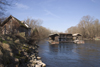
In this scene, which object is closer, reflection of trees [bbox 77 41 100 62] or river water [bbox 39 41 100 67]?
river water [bbox 39 41 100 67]

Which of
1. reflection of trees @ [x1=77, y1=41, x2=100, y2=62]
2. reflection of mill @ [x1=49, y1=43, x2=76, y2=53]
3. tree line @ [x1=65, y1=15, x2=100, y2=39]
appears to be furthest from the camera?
tree line @ [x1=65, y1=15, x2=100, y2=39]

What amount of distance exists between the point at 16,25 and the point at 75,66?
56.6 feet

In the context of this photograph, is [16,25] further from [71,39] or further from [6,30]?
[71,39]

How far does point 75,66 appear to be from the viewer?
31.4 feet

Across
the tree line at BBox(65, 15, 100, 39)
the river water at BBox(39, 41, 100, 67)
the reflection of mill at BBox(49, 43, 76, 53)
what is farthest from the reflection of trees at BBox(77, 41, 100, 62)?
the tree line at BBox(65, 15, 100, 39)

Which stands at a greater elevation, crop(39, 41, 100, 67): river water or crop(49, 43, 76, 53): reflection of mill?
crop(49, 43, 76, 53): reflection of mill

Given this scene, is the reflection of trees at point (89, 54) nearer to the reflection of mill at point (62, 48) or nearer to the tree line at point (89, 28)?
the reflection of mill at point (62, 48)

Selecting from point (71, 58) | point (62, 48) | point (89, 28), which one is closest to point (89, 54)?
point (71, 58)

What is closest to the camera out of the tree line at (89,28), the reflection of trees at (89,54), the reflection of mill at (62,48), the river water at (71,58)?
the river water at (71,58)

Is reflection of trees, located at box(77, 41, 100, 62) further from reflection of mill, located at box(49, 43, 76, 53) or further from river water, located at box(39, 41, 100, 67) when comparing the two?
reflection of mill, located at box(49, 43, 76, 53)

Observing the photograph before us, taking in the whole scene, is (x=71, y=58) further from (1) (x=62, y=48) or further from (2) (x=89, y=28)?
(2) (x=89, y=28)

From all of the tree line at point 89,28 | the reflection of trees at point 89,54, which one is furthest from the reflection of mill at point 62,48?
the tree line at point 89,28

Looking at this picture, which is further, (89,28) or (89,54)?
(89,28)

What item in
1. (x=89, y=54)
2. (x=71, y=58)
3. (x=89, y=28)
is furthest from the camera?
(x=89, y=28)
